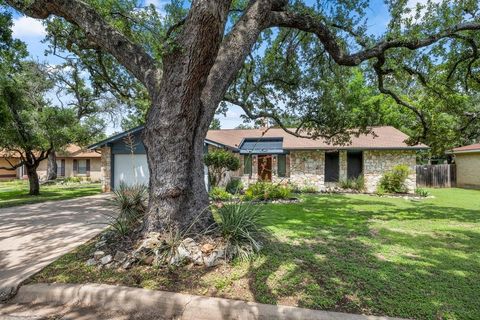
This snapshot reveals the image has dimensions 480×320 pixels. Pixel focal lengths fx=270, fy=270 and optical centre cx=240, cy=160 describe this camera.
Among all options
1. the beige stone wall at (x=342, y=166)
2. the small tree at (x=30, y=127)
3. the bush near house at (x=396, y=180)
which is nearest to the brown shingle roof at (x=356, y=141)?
the beige stone wall at (x=342, y=166)

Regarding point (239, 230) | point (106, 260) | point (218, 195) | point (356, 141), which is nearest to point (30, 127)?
point (218, 195)

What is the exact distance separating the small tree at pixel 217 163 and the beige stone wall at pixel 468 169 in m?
15.8

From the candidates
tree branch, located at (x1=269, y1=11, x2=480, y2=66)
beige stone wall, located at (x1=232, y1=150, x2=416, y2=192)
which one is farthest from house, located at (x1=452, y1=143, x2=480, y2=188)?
tree branch, located at (x1=269, y1=11, x2=480, y2=66)

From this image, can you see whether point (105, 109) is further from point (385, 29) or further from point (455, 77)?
point (455, 77)

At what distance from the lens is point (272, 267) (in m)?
3.66

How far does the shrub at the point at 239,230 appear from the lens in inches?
159

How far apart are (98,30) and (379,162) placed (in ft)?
49.6

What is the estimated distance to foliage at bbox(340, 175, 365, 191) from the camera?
14.9 metres

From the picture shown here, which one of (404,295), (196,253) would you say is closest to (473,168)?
(404,295)

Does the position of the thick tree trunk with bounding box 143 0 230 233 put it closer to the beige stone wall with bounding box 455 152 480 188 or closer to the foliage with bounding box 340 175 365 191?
the foliage with bounding box 340 175 365 191

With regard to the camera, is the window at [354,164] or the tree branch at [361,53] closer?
the tree branch at [361,53]

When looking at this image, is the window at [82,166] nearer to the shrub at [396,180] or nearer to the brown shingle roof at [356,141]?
the brown shingle roof at [356,141]

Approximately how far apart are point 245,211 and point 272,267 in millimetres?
1154

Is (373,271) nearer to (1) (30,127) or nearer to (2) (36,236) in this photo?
(2) (36,236)
